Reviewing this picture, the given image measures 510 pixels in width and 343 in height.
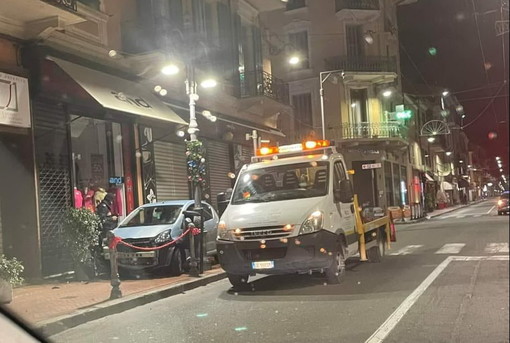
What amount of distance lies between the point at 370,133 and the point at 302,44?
122 centimetres

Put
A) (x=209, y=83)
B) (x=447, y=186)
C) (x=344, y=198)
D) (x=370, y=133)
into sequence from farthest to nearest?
(x=344, y=198) < (x=209, y=83) < (x=370, y=133) < (x=447, y=186)

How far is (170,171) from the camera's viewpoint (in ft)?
21.6

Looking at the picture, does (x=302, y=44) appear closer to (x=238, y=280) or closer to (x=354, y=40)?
(x=354, y=40)

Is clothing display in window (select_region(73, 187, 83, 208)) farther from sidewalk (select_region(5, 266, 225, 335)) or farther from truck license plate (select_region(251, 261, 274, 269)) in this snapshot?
truck license plate (select_region(251, 261, 274, 269))

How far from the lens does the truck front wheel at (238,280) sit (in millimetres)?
7629

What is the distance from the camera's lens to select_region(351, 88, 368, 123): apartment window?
5285 mm

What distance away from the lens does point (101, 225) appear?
6.43 meters

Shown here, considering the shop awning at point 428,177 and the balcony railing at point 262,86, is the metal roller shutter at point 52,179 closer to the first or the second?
the balcony railing at point 262,86

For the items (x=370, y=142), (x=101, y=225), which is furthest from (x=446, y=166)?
(x=101, y=225)

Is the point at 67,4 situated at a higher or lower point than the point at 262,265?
higher

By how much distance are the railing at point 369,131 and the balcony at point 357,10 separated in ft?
3.35

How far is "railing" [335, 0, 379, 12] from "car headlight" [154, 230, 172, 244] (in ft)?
12.7

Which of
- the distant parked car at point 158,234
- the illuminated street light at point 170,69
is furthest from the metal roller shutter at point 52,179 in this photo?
the illuminated street light at point 170,69

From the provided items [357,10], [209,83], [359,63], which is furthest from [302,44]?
[209,83]
